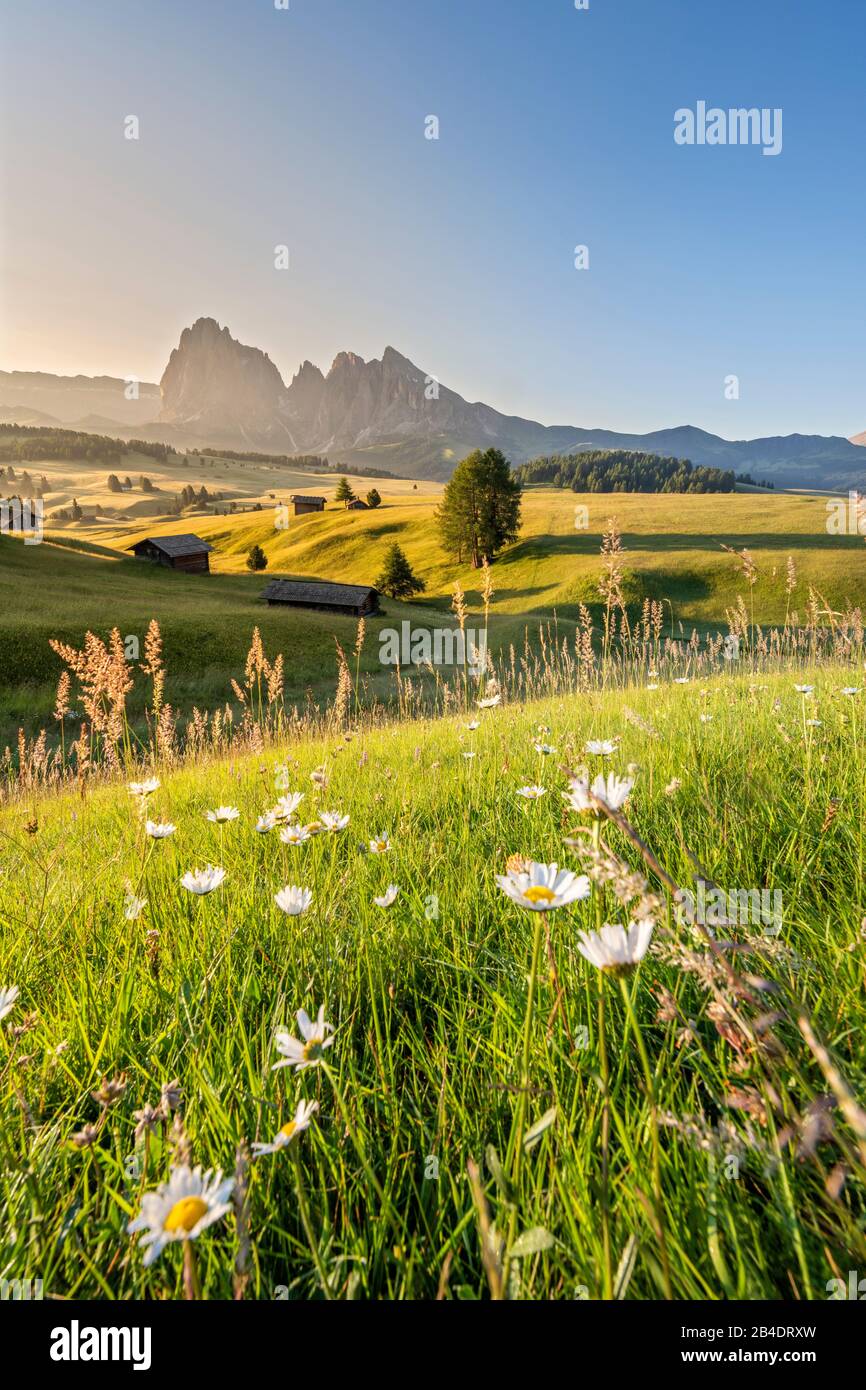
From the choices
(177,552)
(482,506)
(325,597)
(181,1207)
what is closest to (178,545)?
(177,552)

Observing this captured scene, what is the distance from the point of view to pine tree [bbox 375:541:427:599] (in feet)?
190

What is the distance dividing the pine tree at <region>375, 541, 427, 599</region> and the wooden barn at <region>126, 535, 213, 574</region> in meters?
22.5

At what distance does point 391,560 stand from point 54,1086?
58233 mm

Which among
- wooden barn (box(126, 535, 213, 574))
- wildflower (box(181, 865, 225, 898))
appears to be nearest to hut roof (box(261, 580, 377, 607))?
wooden barn (box(126, 535, 213, 574))

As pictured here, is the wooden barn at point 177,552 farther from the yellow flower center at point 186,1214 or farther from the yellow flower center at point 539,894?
the yellow flower center at point 186,1214

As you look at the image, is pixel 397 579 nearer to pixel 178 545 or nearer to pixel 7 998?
pixel 178 545

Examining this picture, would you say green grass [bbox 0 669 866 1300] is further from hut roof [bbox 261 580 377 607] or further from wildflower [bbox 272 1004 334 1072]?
hut roof [bbox 261 580 377 607]

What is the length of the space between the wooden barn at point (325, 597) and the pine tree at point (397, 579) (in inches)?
297

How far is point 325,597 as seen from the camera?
49719mm

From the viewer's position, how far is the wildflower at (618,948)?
2.60 ft

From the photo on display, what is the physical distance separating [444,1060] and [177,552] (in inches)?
2844

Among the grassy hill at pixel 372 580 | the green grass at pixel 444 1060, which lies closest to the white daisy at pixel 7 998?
the green grass at pixel 444 1060
